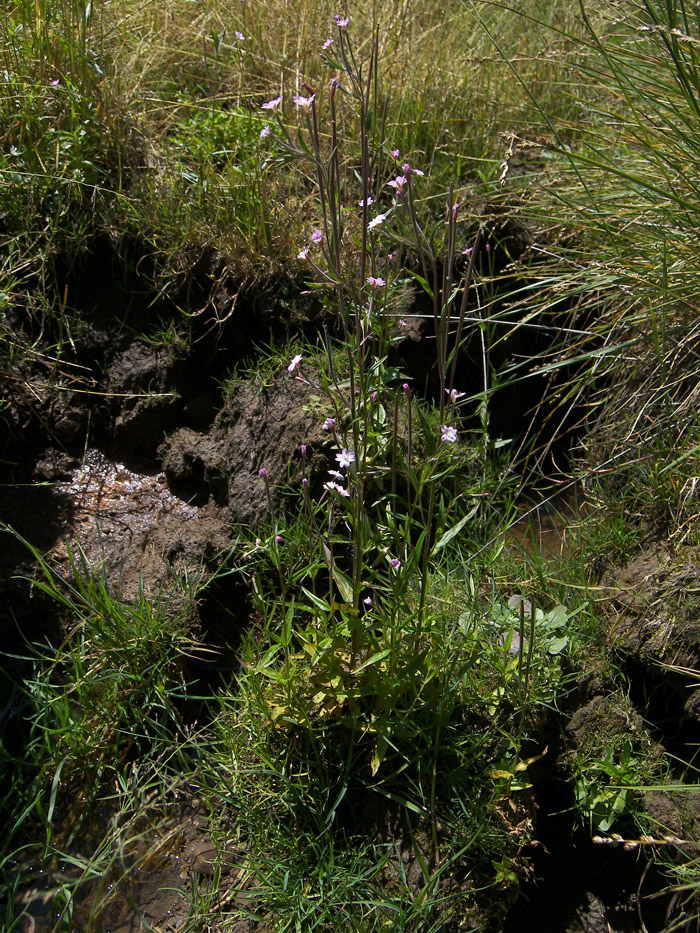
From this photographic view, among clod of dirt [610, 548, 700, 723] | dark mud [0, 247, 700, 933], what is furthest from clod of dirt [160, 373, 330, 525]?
clod of dirt [610, 548, 700, 723]

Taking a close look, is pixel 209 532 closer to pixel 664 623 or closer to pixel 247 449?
pixel 247 449

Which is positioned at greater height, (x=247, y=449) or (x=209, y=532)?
(x=247, y=449)


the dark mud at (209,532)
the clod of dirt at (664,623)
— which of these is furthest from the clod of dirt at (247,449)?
the clod of dirt at (664,623)

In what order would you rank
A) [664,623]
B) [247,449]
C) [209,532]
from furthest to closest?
[247,449], [209,532], [664,623]

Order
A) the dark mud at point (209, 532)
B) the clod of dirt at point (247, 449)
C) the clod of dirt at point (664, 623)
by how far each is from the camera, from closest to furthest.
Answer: the dark mud at point (209, 532)
the clod of dirt at point (664, 623)
the clod of dirt at point (247, 449)

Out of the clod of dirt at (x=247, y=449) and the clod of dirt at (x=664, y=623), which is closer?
the clod of dirt at (x=664, y=623)

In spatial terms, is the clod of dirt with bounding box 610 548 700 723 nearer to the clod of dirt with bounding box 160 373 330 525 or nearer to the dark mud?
the dark mud

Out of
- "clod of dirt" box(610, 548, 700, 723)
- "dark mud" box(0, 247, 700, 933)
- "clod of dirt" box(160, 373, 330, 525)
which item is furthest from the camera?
"clod of dirt" box(160, 373, 330, 525)

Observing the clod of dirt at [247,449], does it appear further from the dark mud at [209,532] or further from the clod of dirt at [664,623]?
the clod of dirt at [664,623]

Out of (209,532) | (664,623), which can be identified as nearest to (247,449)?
(209,532)

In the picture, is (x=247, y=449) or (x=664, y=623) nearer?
(x=664, y=623)

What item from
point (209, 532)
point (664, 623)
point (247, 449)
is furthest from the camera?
point (247, 449)

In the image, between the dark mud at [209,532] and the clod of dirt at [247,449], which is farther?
the clod of dirt at [247,449]

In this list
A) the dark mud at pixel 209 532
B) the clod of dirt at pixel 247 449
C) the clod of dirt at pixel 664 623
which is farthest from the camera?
the clod of dirt at pixel 247 449
